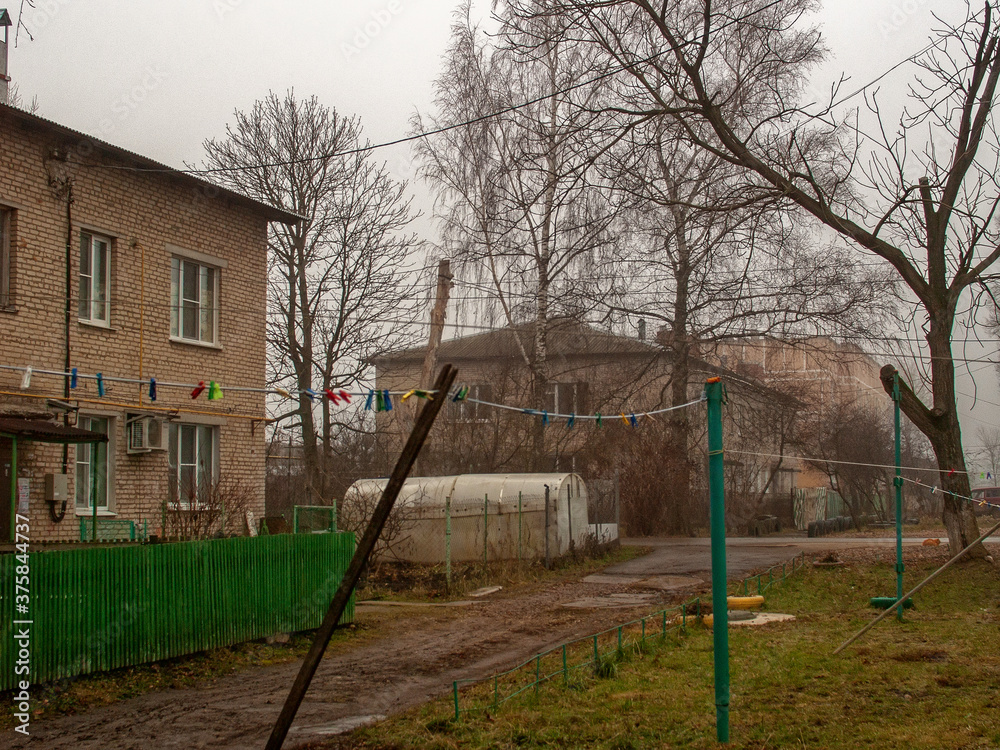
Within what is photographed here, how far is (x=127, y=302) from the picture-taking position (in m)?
15.7

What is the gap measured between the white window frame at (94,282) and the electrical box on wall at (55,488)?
2.50 m

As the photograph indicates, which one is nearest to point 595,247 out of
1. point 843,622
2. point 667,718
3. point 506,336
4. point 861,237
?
point 506,336

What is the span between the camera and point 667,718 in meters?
7.03

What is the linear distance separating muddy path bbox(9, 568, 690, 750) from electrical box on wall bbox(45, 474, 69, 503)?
4.89 m

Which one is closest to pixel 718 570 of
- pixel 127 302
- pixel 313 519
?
pixel 127 302

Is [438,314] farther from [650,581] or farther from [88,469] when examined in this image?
[88,469]

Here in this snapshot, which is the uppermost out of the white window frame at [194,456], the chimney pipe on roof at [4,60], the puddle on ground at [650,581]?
the chimney pipe on roof at [4,60]

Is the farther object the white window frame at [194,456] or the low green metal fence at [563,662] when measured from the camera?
the white window frame at [194,456]

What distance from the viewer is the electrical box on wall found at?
46.5 feet

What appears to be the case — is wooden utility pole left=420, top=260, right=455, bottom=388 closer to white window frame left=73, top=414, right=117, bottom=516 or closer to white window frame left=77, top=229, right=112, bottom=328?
white window frame left=73, top=414, right=117, bottom=516

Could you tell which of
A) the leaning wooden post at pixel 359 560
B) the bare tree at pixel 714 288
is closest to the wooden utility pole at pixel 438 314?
the bare tree at pixel 714 288

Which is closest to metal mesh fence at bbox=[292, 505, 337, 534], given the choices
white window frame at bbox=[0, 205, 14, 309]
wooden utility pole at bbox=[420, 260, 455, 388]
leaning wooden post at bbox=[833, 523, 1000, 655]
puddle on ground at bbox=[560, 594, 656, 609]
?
puddle on ground at bbox=[560, 594, 656, 609]

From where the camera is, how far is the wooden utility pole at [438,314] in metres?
25.5

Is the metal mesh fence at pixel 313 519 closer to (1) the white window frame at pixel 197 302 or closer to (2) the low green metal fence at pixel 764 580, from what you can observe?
(1) the white window frame at pixel 197 302
